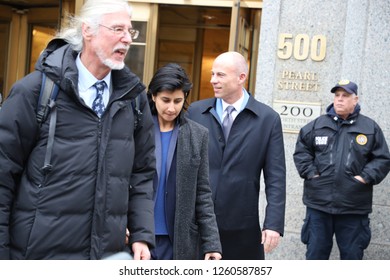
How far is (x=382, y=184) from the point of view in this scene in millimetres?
8766

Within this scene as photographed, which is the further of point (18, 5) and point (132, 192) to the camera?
point (18, 5)

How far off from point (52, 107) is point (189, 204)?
62.5 inches

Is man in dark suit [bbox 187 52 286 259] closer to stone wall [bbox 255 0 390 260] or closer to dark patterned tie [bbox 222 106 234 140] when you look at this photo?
dark patterned tie [bbox 222 106 234 140]

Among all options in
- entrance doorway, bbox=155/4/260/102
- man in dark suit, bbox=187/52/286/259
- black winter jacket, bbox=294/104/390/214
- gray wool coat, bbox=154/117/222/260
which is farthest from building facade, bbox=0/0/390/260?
gray wool coat, bbox=154/117/222/260

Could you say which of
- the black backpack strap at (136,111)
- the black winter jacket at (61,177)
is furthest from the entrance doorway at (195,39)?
the black winter jacket at (61,177)

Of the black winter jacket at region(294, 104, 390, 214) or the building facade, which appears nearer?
the black winter jacket at region(294, 104, 390, 214)

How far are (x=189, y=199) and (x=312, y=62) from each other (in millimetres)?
4800

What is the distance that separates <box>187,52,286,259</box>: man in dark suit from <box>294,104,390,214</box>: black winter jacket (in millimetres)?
1946

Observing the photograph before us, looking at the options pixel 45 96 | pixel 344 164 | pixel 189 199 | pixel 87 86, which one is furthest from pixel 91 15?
pixel 344 164

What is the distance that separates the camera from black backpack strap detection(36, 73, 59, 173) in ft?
11.0
